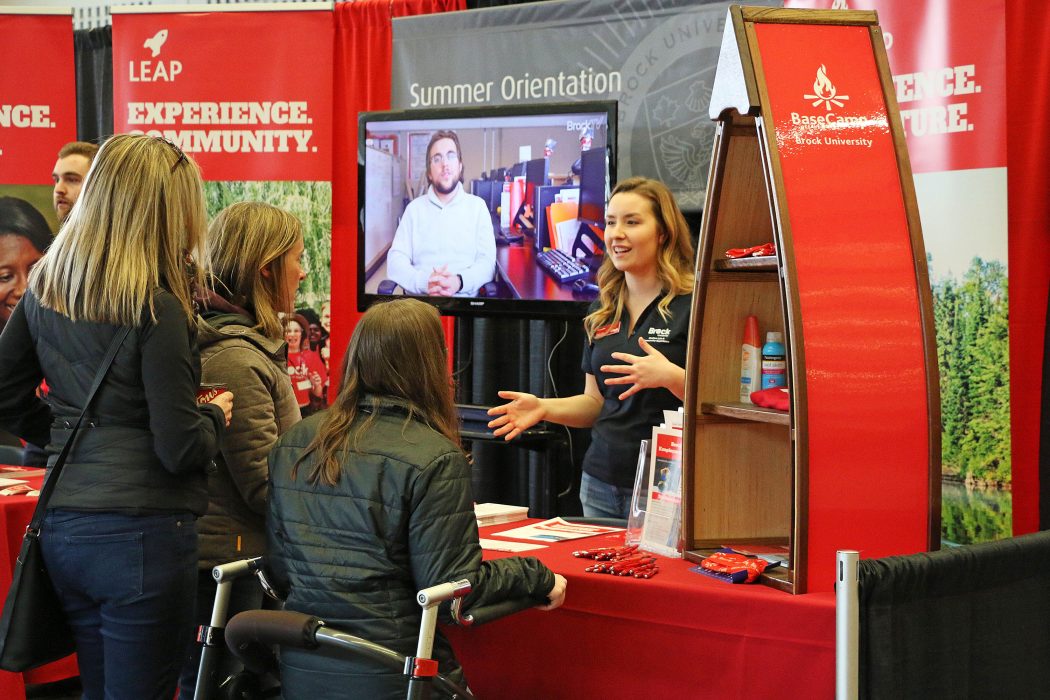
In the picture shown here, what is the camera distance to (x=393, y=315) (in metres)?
1.87

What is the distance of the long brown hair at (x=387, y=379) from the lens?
1.85 m

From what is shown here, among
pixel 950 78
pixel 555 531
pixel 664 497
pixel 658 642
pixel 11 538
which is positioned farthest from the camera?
pixel 950 78

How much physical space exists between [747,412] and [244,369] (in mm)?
1014

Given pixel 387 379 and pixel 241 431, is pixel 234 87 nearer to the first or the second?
pixel 241 431

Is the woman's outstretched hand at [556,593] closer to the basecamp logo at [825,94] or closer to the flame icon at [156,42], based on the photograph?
the basecamp logo at [825,94]

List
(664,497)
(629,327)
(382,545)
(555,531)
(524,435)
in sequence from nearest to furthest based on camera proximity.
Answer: (382,545) < (664,497) < (555,531) < (629,327) < (524,435)

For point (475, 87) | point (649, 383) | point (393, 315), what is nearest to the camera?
point (393, 315)

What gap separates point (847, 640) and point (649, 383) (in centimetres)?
92

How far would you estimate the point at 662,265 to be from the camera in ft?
9.84

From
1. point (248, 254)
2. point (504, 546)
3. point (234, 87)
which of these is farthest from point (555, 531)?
point (234, 87)

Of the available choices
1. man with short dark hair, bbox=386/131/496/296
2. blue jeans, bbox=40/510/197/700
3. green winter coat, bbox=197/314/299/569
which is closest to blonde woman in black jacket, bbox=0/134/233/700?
blue jeans, bbox=40/510/197/700

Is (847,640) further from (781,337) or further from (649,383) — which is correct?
(649,383)

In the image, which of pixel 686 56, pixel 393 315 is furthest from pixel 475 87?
pixel 393 315

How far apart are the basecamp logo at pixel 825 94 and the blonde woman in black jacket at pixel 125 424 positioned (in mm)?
1185
